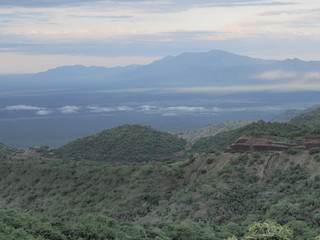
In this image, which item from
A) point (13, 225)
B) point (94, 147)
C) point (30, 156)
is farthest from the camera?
point (94, 147)

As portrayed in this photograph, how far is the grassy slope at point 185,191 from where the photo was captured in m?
28.9

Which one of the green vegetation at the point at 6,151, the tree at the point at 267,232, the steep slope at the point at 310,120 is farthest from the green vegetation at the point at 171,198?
the steep slope at the point at 310,120

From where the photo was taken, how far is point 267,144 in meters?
39.8

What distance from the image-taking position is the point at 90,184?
38969mm

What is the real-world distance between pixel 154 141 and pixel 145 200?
1876 inches

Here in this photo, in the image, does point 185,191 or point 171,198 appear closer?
point 171,198

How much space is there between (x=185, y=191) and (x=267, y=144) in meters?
9.75

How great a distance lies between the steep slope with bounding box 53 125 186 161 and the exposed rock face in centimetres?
3352

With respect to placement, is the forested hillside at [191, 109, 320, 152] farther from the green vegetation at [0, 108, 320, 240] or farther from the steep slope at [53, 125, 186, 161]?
the steep slope at [53, 125, 186, 161]

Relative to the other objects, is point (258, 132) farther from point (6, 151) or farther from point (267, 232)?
point (6, 151)

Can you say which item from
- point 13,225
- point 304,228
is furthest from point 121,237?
point 304,228

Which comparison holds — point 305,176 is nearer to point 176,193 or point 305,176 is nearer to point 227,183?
point 227,183

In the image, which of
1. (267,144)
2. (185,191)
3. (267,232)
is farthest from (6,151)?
(267,232)

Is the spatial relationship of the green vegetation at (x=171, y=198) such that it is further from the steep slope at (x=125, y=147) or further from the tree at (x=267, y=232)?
the steep slope at (x=125, y=147)
